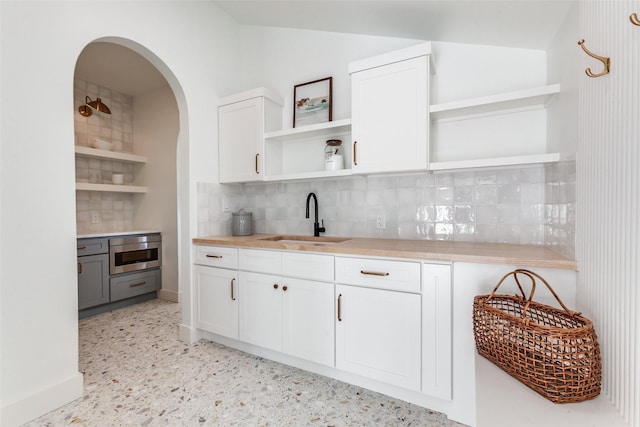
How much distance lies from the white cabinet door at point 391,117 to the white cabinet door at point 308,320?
90 centimetres

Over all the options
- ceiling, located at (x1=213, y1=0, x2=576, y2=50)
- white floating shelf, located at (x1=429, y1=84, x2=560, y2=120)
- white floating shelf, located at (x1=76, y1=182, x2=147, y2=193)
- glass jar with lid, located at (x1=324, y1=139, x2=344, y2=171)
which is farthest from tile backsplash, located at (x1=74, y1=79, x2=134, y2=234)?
white floating shelf, located at (x1=429, y1=84, x2=560, y2=120)

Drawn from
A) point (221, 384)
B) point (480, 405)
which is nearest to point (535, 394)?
point (480, 405)

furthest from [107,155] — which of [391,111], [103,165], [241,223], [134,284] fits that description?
[391,111]

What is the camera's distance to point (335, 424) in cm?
156

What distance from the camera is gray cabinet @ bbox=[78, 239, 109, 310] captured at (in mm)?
3086

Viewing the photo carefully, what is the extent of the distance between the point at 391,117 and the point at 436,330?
52.8 inches

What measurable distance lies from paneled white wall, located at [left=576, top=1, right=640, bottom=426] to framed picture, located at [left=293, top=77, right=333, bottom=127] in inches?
67.0

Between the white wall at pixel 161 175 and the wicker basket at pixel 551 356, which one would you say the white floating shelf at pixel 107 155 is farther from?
the wicker basket at pixel 551 356

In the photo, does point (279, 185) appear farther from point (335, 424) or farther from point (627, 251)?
point (627, 251)

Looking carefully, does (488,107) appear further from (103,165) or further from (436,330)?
(103,165)

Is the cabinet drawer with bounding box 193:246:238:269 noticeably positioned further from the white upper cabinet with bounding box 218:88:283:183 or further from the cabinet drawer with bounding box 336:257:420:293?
the cabinet drawer with bounding box 336:257:420:293

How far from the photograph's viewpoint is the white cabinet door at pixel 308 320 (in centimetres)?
191

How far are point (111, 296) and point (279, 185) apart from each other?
2.40 m

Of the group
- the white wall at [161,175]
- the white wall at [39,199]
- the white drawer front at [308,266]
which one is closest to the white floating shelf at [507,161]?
the white drawer front at [308,266]
